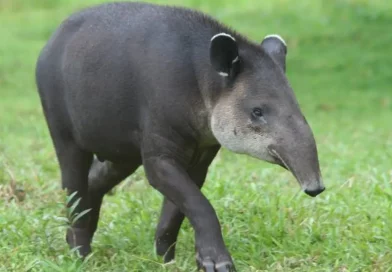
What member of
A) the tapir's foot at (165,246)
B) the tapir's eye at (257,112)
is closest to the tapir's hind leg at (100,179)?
the tapir's foot at (165,246)

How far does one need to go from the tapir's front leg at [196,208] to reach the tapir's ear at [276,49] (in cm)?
75

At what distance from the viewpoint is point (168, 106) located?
214 inches

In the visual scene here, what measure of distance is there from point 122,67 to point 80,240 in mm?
1123

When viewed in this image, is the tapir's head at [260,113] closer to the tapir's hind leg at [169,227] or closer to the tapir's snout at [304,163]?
the tapir's snout at [304,163]

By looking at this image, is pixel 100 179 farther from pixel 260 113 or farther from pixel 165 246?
pixel 260 113

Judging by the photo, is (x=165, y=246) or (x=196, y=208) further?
(x=165, y=246)

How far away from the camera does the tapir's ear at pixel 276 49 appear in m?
5.52

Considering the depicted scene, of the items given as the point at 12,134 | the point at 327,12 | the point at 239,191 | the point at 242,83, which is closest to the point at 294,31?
the point at 327,12

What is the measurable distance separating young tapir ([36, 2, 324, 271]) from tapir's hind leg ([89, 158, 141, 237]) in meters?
0.02

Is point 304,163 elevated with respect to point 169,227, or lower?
elevated

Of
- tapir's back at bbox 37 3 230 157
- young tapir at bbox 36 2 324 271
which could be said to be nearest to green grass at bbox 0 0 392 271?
young tapir at bbox 36 2 324 271

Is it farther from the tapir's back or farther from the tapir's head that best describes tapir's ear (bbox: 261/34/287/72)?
the tapir's back

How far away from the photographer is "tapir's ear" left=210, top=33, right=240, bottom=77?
205 inches

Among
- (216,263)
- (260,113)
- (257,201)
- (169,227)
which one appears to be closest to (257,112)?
(260,113)
